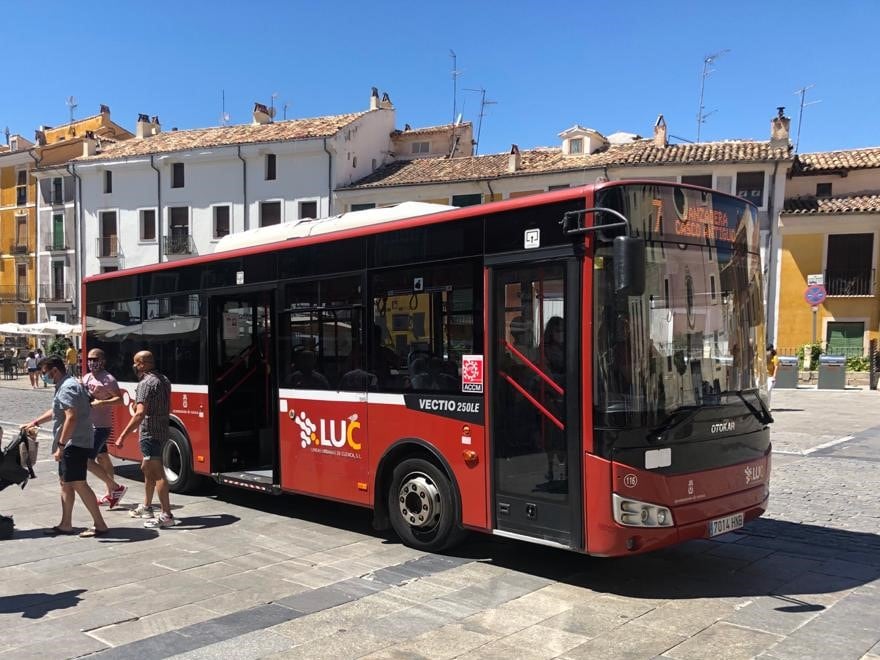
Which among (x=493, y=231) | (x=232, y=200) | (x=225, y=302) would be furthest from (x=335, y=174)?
(x=493, y=231)

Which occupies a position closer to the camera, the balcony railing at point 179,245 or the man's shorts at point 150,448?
the man's shorts at point 150,448

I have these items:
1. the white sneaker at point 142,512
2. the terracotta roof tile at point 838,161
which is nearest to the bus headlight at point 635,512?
the white sneaker at point 142,512

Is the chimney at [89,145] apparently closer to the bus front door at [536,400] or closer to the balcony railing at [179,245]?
the balcony railing at [179,245]

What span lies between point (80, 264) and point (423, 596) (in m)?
45.0

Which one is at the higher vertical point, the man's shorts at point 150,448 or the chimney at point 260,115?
the chimney at point 260,115

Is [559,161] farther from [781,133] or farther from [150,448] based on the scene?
[150,448]

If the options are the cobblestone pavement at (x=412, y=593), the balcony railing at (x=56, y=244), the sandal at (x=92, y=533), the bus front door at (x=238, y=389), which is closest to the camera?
the cobblestone pavement at (x=412, y=593)

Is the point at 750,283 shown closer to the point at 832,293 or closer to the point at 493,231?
the point at 493,231

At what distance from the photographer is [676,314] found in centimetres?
527

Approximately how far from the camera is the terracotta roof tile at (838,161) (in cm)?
3141

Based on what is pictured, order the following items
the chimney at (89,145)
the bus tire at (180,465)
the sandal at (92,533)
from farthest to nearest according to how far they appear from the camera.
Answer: the chimney at (89,145) → the bus tire at (180,465) → the sandal at (92,533)

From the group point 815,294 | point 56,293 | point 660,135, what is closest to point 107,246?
point 56,293

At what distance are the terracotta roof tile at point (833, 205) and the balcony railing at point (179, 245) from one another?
28825 mm

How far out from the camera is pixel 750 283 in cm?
596
